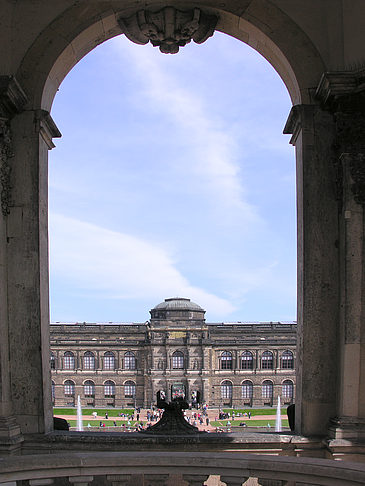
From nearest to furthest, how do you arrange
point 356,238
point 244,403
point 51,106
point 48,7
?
point 356,238 < point 48,7 < point 51,106 < point 244,403

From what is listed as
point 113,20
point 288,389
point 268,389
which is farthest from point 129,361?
point 113,20

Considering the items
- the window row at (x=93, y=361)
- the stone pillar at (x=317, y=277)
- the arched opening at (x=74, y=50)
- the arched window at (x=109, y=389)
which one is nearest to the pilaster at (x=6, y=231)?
the arched opening at (x=74, y=50)

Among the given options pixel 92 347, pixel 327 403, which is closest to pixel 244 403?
pixel 92 347

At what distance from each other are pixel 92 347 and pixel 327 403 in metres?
82.0

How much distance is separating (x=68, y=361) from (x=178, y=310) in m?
18.1

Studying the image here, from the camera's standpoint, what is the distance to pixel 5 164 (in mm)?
8094

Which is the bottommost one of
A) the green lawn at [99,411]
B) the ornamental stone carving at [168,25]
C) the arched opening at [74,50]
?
the green lawn at [99,411]

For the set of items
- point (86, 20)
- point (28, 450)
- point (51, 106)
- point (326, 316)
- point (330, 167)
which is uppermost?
point (86, 20)

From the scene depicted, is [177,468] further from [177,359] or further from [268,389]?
[268,389]

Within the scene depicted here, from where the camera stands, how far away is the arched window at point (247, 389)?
87.1 meters

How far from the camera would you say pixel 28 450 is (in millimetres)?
7934

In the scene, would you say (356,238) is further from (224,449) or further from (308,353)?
(224,449)

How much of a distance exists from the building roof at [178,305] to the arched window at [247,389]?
1257 centimetres

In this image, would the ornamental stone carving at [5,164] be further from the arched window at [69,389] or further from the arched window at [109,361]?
the arched window at [69,389]
